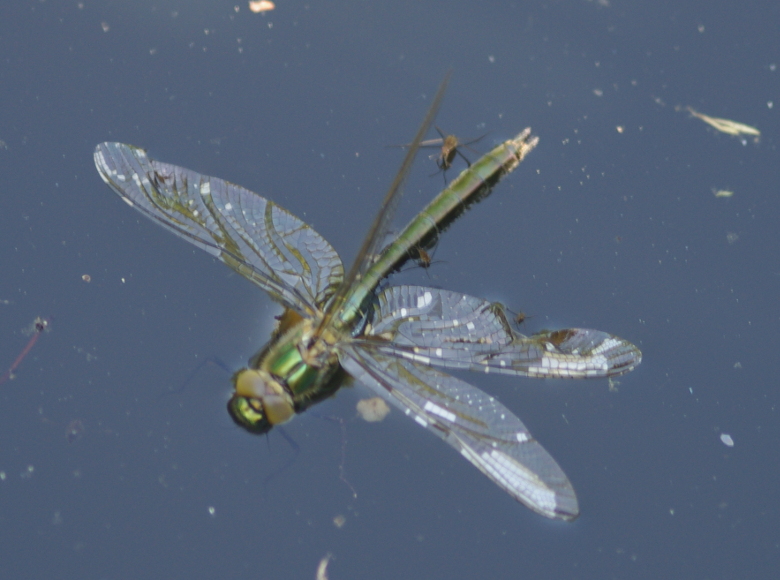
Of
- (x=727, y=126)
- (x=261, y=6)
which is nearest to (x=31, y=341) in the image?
(x=261, y=6)

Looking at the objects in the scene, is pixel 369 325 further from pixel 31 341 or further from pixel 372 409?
pixel 31 341

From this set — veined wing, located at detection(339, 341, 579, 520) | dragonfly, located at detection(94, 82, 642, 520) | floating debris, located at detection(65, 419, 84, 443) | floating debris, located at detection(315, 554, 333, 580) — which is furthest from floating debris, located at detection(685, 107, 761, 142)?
floating debris, located at detection(65, 419, 84, 443)

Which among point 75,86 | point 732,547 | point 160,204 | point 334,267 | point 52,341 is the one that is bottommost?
point 732,547

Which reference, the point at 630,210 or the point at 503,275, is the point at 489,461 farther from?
the point at 630,210

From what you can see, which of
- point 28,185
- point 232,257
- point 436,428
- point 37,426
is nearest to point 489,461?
point 436,428

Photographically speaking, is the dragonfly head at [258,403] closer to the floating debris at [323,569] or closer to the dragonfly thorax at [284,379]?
the dragonfly thorax at [284,379]

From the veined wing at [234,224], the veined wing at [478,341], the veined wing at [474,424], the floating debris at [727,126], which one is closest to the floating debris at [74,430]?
the veined wing at [234,224]
